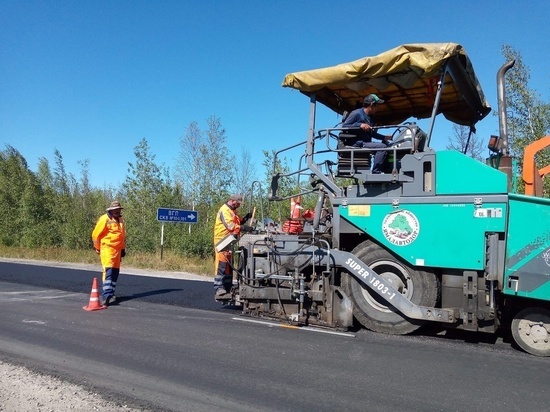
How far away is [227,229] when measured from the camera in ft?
23.0

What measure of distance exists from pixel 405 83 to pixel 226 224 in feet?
10.9

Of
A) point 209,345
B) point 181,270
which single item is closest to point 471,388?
point 209,345

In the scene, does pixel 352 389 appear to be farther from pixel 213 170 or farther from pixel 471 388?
pixel 213 170

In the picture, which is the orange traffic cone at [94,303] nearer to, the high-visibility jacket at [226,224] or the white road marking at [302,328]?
the high-visibility jacket at [226,224]

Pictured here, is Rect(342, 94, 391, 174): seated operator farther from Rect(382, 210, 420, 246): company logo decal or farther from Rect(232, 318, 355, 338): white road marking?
Rect(232, 318, 355, 338): white road marking

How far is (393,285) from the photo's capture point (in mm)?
5199

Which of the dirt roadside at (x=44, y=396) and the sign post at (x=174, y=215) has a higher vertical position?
the sign post at (x=174, y=215)

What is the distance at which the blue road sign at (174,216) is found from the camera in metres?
15.8

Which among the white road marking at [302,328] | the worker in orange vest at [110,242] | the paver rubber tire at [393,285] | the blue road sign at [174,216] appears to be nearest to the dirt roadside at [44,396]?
the white road marking at [302,328]

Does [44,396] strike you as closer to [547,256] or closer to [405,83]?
[547,256]

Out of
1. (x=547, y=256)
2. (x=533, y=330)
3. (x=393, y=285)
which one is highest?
(x=547, y=256)

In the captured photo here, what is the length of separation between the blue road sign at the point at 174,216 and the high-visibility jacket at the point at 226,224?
29.8ft

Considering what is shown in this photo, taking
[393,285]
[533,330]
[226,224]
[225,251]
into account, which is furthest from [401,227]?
[226,224]

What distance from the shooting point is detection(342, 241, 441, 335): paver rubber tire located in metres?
5.01
